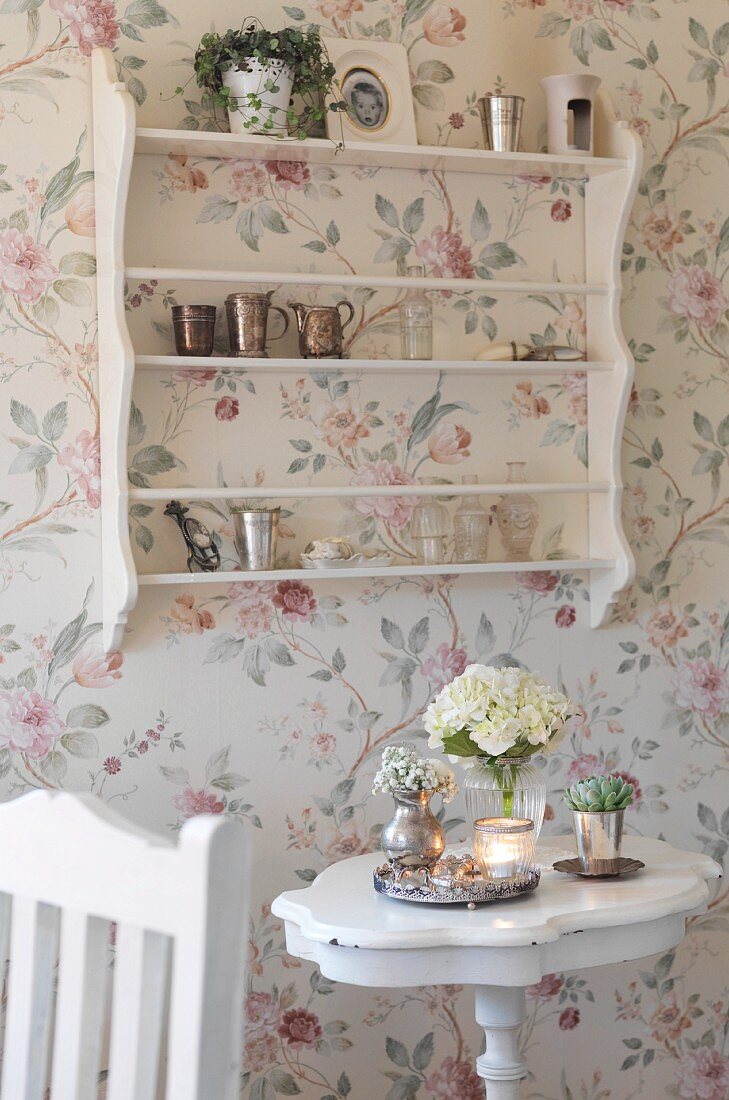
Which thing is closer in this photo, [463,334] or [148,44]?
[148,44]

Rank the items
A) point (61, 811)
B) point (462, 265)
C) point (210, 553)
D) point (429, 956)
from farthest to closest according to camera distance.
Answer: point (462, 265)
point (210, 553)
point (429, 956)
point (61, 811)

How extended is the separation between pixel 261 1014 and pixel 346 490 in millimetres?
1050

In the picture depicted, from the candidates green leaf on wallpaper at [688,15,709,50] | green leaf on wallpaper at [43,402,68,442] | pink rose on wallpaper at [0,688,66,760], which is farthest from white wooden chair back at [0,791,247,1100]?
green leaf on wallpaper at [688,15,709,50]

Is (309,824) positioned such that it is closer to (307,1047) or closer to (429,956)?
(307,1047)

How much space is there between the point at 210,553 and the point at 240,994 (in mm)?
1541

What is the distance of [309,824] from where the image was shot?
2473mm

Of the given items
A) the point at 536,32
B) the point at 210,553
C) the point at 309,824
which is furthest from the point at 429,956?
the point at 536,32

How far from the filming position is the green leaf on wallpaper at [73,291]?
2.31m

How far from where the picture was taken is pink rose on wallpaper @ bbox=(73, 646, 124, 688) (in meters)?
2.33

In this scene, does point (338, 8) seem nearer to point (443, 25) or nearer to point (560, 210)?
point (443, 25)

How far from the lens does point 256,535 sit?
233 centimetres

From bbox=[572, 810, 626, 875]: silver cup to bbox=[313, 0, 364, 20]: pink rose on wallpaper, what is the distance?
1633 millimetres

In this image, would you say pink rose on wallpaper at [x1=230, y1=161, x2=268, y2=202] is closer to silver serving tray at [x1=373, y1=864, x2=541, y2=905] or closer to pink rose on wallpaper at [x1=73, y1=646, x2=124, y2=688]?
pink rose on wallpaper at [x1=73, y1=646, x2=124, y2=688]

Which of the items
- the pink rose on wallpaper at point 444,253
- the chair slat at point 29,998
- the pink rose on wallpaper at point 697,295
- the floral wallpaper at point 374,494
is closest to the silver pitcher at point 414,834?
the floral wallpaper at point 374,494
